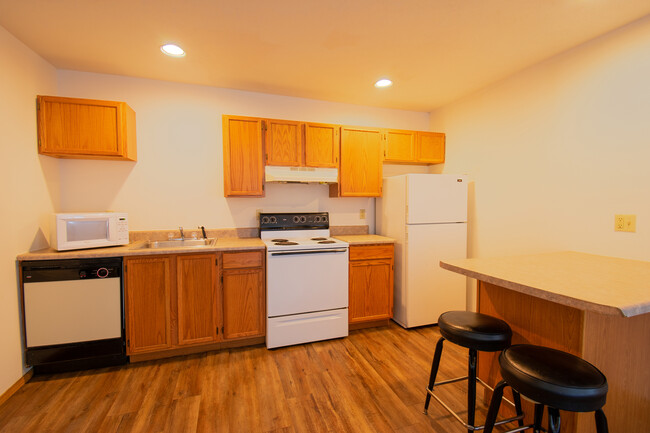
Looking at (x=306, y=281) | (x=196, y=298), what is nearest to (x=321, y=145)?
(x=306, y=281)

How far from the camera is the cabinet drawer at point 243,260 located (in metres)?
2.56

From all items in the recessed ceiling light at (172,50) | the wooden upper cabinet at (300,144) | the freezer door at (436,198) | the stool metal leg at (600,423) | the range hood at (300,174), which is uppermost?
the recessed ceiling light at (172,50)

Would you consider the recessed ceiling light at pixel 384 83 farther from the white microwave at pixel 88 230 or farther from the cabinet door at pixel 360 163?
the white microwave at pixel 88 230

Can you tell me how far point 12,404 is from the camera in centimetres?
191

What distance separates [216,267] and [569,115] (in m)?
3.12

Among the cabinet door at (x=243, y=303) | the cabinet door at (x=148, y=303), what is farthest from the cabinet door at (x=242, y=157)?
the cabinet door at (x=148, y=303)

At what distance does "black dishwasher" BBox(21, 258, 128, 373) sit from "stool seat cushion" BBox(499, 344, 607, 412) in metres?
2.64

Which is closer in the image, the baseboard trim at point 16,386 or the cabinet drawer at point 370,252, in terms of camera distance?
the baseboard trim at point 16,386

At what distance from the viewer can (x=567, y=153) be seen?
7.61 feet

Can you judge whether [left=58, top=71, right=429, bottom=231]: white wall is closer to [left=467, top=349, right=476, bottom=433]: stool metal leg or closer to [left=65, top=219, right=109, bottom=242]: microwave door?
[left=65, top=219, right=109, bottom=242]: microwave door

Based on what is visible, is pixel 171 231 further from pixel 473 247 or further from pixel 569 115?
pixel 569 115

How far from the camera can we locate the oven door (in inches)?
103

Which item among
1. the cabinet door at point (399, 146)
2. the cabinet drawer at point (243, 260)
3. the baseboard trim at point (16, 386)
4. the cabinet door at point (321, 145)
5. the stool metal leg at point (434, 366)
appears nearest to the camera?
the stool metal leg at point (434, 366)

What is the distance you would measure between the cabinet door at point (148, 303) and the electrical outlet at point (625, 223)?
131 inches
